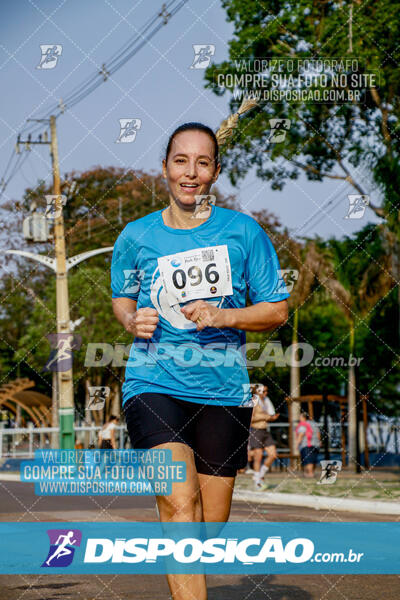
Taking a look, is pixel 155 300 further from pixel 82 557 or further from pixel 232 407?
pixel 82 557

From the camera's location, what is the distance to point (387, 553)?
25.7 ft

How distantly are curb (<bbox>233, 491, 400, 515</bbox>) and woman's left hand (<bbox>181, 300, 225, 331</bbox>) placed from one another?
9477 millimetres

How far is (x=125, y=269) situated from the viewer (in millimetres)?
4355

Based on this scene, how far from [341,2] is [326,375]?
61.6 ft

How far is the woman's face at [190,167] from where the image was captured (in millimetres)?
4312

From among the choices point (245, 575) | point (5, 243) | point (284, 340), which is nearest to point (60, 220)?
point (5, 243)

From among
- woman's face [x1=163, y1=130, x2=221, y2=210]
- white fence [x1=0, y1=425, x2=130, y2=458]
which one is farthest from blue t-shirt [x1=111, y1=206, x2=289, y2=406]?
white fence [x1=0, y1=425, x2=130, y2=458]
